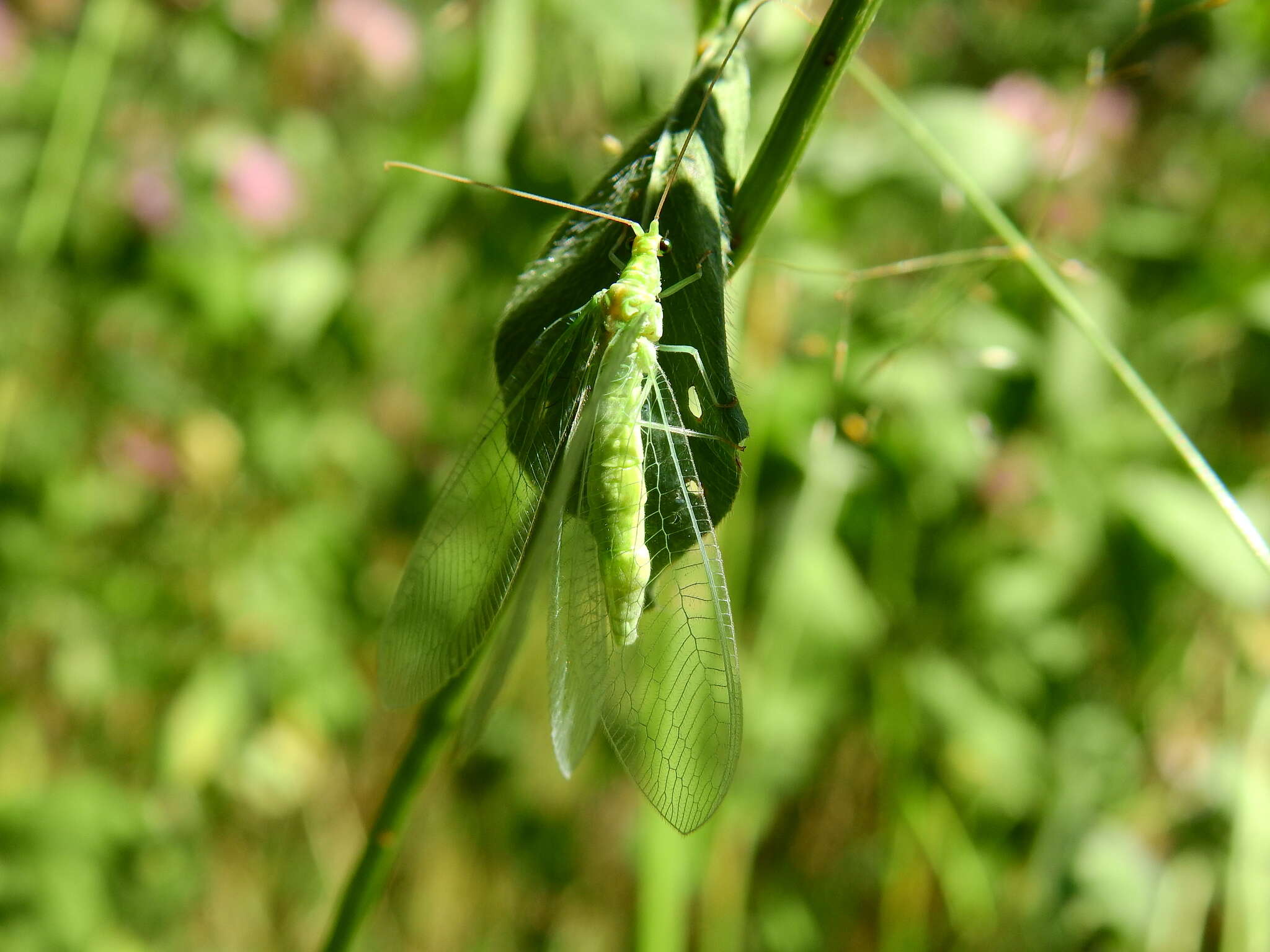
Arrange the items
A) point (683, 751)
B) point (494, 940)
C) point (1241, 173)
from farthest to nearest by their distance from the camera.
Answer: point (494, 940) < point (1241, 173) < point (683, 751)

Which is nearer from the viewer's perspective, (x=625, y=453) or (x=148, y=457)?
(x=625, y=453)

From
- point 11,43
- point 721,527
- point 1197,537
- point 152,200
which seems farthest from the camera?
point 11,43

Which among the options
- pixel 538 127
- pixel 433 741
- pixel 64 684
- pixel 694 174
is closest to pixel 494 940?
pixel 64 684

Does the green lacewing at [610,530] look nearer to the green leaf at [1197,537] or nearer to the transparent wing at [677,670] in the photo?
the transparent wing at [677,670]

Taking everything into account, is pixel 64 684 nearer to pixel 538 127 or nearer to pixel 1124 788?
pixel 538 127

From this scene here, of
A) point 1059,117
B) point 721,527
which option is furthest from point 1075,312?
point 1059,117

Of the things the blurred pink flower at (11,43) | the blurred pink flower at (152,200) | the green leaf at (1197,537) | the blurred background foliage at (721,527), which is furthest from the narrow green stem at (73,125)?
the green leaf at (1197,537)

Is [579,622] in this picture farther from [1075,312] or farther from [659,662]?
[1075,312]
